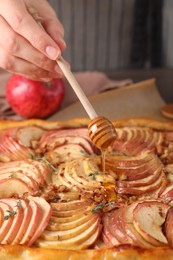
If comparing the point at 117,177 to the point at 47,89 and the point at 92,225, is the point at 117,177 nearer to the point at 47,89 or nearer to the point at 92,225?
the point at 92,225

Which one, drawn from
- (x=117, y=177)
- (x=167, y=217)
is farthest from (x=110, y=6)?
(x=167, y=217)

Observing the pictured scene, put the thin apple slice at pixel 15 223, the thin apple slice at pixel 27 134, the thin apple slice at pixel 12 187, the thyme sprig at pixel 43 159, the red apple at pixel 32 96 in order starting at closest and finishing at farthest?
the thin apple slice at pixel 15 223
the thin apple slice at pixel 12 187
the thyme sprig at pixel 43 159
the thin apple slice at pixel 27 134
the red apple at pixel 32 96

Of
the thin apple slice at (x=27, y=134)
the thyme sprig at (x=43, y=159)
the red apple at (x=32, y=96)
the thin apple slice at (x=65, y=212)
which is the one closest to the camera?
the thin apple slice at (x=65, y=212)

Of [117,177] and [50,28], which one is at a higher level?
[50,28]

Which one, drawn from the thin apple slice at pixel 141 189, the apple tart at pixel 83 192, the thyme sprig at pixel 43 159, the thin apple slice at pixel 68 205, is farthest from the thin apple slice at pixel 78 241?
the thyme sprig at pixel 43 159

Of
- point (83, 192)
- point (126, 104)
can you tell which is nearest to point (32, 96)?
point (126, 104)

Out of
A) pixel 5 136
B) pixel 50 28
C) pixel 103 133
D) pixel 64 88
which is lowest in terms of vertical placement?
pixel 64 88

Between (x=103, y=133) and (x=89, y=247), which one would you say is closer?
(x=89, y=247)

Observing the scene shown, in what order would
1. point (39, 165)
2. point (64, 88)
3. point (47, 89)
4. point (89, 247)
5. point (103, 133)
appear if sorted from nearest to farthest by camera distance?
point (89, 247), point (103, 133), point (39, 165), point (47, 89), point (64, 88)

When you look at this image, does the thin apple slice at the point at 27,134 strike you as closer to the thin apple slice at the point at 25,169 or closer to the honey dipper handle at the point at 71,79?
the thin apple slice at the point at 25,169
